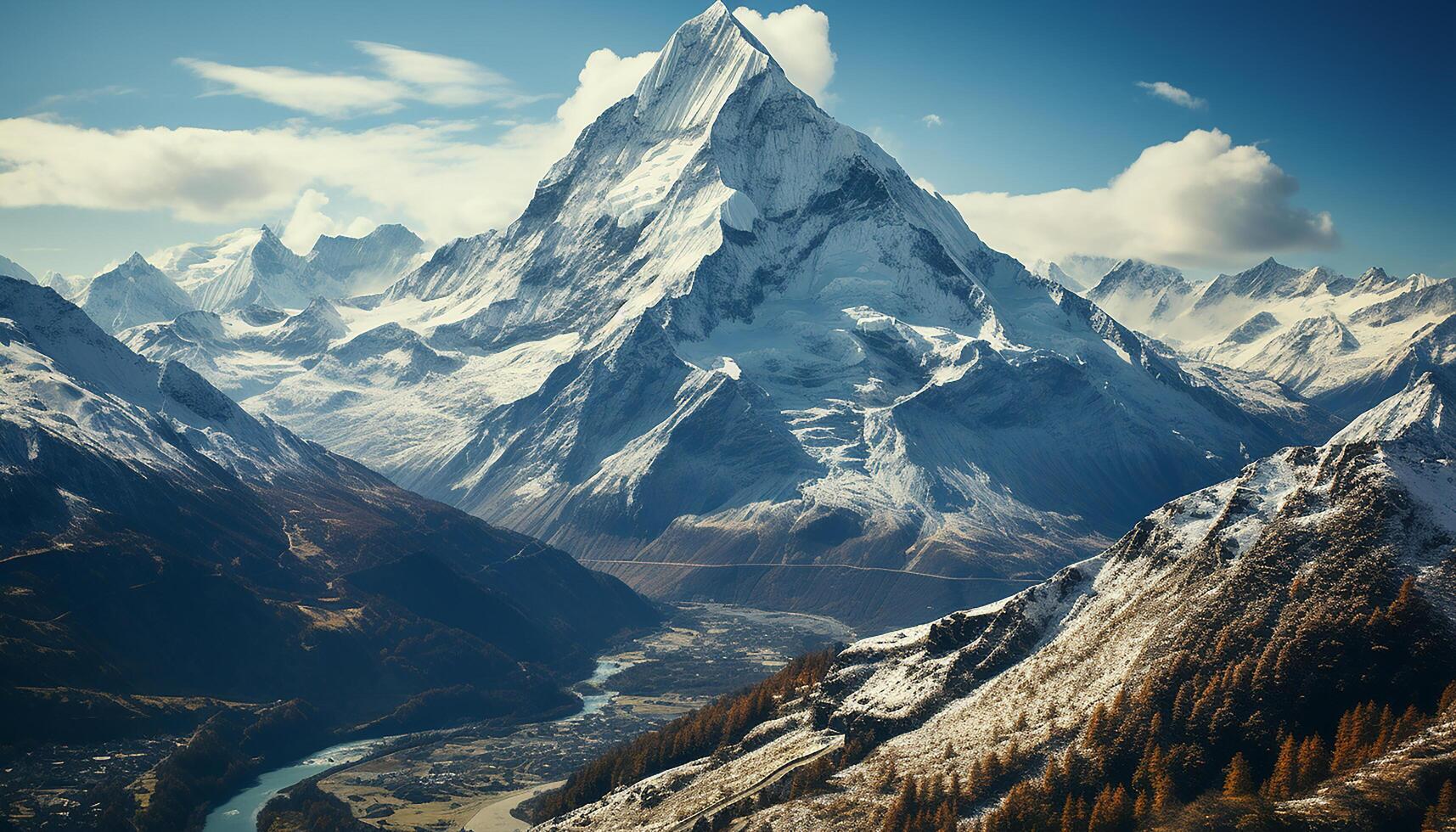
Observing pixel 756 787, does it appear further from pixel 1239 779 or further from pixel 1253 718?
pixel 1253 718

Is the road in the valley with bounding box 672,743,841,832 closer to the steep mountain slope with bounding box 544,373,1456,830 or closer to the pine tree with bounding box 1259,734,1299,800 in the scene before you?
the steep mountain slope with bounding box 544,373,1456,830

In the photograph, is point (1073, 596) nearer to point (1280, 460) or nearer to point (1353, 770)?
point (1280, 460)

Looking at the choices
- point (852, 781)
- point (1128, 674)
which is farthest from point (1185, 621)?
point (852, 781)

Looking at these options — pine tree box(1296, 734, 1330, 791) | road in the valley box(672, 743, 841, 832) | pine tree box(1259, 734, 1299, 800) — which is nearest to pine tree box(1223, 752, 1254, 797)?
pine tree box(1259, 734, 1299, 800)

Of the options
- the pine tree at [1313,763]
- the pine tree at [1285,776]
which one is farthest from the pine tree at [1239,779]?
the pine tree at [1313,763]

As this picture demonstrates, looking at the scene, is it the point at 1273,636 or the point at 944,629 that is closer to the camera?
the point at 1273,636

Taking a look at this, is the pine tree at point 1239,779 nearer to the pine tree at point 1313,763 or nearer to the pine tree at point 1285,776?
the pine tree at point 1285,776

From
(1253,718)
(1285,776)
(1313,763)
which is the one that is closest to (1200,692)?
(1253,718)

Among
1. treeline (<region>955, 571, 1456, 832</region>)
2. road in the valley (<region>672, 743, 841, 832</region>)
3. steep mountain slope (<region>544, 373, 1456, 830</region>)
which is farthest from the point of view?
road in the valley (<region>672, 743, 841, 832</region>)
